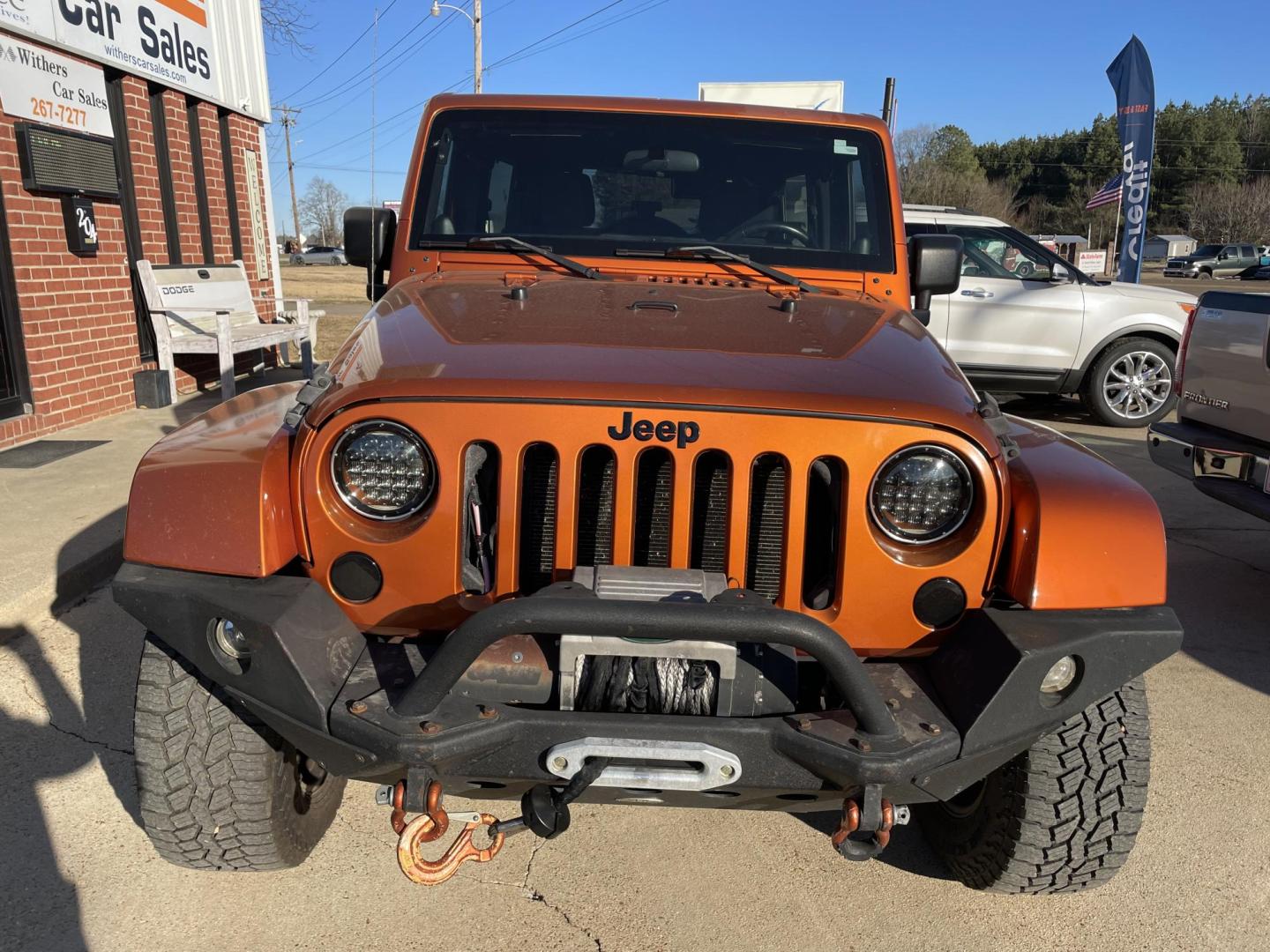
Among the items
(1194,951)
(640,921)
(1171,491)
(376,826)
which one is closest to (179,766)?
(376,826)

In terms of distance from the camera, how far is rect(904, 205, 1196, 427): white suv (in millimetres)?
9031

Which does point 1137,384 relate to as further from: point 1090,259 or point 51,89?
point 51,89

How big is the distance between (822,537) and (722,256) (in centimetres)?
127

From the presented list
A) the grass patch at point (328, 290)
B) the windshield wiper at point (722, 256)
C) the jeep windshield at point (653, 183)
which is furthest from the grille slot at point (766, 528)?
the grass patch at point (328, 290)

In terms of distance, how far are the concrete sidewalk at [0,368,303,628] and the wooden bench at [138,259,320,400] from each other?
4.39 feet

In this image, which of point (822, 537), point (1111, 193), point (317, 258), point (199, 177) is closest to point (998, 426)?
point (822, 537)

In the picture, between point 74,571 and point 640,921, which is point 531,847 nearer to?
point 640,921

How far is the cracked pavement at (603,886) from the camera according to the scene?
238 cm

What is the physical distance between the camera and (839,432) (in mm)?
2078

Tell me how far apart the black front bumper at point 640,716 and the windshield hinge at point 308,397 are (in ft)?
1.38

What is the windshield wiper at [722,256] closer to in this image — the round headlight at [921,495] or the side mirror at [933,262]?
the side mirror at [933,262]

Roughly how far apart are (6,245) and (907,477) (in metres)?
6.54

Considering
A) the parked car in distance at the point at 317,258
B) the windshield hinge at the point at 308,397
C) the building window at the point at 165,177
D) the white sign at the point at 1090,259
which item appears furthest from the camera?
the parked car in distance at the point at 317,258

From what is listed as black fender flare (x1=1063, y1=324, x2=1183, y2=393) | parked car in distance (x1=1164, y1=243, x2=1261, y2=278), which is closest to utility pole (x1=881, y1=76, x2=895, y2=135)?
black fender flare (x1=1063, y1=324, x2=1183, y2=393)
